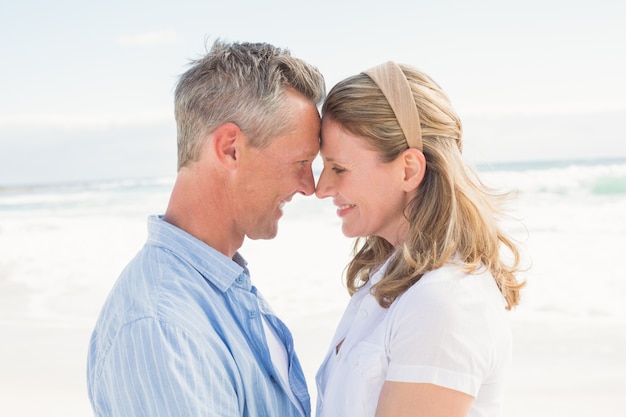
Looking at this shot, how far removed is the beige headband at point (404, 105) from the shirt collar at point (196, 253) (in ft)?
2.21

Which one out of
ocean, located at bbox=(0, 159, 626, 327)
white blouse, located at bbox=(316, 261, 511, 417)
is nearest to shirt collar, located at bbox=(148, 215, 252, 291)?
white blouse, located at bbox=(316, 261, 511, 417)

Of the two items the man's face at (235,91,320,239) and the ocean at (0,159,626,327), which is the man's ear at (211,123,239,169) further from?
the ocean at (0,159,626,327)

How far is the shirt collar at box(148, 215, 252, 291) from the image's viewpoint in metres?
1.93

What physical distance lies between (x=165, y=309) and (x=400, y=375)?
2.15ft

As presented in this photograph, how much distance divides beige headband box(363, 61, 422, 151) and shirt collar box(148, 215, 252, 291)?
2.21 feet

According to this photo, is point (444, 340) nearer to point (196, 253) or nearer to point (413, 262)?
point (413, 262)

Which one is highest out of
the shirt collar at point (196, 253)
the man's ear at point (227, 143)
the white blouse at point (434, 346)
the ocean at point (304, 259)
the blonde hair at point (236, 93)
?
the blonde hair at point (236, 93)

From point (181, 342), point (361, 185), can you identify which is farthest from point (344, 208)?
point (181, 342)

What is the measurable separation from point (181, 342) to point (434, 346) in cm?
66

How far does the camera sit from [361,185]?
7.72 ft

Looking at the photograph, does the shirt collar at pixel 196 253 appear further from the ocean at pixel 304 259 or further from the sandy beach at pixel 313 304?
the sandy beach at pixel 313 304

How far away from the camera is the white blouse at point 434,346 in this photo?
1.89 meters

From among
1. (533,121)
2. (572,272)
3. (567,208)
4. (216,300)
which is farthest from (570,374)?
(533,121)

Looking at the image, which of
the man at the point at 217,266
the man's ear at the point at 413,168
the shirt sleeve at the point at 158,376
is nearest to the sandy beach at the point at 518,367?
the man's ear at the point at 413,168
